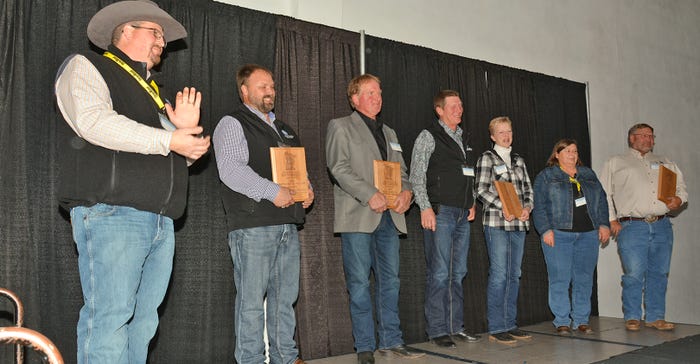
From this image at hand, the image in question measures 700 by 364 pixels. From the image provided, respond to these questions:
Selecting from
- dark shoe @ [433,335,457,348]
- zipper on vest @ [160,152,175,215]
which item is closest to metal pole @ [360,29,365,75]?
dark shoe @ [433,335,457,348]

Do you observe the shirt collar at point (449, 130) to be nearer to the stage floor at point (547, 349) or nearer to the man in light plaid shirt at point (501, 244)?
the man in light plaid shirt at point (501, 244)

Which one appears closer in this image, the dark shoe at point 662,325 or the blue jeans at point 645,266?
the dark shoe at point 662,325

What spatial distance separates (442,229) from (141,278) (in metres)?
2.21

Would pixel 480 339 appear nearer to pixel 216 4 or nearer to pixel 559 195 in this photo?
pixel 559 195

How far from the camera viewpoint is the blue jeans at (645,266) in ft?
15.7

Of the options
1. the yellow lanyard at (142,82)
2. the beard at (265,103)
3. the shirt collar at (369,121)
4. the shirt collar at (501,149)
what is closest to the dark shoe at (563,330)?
the shirt collar at (501,149)

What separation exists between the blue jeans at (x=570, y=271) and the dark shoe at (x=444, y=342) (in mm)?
1217

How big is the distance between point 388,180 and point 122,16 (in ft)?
5.81

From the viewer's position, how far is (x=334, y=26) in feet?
13.8

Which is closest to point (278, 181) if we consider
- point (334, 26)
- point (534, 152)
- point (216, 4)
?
point (216, 4)

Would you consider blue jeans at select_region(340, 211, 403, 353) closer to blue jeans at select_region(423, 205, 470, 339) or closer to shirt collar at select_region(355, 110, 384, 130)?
blue jeans at select_region(423, 205, 470, 339)

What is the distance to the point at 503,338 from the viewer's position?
4.11 m

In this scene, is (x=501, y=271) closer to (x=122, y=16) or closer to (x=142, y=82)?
(x=142, y=82)

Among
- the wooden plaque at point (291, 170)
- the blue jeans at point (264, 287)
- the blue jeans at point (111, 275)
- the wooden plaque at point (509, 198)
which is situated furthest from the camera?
the wooden plaque at point (509, 198)
